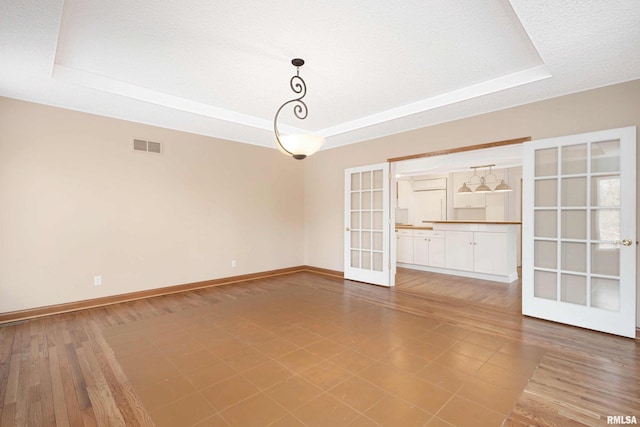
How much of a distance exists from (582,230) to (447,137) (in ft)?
6.58

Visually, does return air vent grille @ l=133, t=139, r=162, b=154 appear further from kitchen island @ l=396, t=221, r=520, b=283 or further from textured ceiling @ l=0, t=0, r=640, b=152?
kitchen island @ l=396, t=221, r=520, b=283

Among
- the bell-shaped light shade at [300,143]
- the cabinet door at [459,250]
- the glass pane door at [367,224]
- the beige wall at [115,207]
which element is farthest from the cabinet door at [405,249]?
the bell-shaped light shade at [300,143]

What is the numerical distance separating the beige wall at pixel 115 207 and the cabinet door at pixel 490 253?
164 inches

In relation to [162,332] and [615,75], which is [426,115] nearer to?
[615,75]

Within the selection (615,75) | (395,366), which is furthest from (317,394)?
(615,75)

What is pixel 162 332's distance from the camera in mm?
3082

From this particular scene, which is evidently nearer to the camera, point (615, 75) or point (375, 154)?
point (615, 75)

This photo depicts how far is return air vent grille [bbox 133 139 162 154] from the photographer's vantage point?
4.31 metres

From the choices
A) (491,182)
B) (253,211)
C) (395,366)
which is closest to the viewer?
(395,366)

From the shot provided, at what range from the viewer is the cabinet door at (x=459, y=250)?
227 inches

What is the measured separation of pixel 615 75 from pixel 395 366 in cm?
354

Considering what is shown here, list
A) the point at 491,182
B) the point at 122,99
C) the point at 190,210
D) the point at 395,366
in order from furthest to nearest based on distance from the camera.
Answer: the point at 491,182 → the point at 190,210 → the point at 122,99 → the point at 395,366

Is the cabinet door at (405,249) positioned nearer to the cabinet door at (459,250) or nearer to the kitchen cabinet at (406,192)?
the cabinet door at (459,250)

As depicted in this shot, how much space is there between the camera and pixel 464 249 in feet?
19.1
